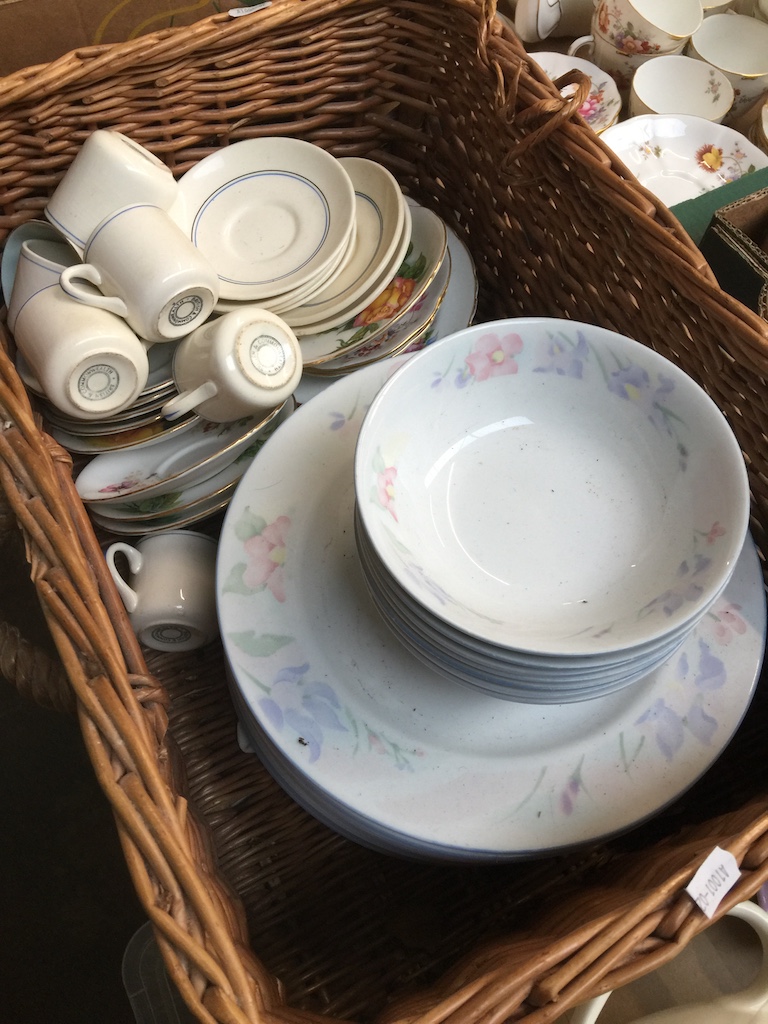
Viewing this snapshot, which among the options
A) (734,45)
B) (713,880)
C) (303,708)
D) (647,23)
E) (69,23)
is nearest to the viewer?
(713,880)

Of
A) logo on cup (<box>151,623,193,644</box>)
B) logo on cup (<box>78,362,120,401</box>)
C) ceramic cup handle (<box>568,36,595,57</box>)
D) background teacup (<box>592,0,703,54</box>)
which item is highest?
background teacup (<box>592,0,703,54</box>)

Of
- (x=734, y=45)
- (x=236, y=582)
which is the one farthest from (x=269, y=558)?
(x=734, y=45)

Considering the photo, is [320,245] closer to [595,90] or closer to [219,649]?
[219,649]

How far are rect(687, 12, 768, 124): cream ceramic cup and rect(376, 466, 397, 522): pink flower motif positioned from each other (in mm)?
849

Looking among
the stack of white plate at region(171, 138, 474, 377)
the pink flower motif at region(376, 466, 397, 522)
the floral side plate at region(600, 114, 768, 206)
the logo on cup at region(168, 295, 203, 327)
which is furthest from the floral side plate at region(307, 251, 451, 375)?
the floral side plate at region(600, 114, 768, 206)

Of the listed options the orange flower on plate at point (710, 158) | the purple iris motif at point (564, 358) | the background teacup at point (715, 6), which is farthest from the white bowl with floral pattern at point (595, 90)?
the purple iris motif at point (564, 358)

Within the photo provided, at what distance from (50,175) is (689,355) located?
1.87ft

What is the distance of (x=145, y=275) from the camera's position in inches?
25.1

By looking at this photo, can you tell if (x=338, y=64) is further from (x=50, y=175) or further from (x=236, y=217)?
(x=50, y=175)

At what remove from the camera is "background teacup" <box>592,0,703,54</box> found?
3.32 feet

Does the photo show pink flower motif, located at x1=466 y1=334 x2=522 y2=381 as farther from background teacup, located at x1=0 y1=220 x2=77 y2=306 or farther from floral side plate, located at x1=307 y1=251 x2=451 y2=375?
background teacup, located at x1=0 y1=220 x2=77 y2=306

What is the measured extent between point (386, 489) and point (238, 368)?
0.17m

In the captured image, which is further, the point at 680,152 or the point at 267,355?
the point at 680,152

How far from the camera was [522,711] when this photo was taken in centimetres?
55
